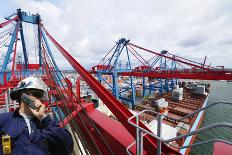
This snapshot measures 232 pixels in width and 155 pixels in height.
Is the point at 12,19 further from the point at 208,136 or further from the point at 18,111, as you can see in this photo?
the point at 208,136

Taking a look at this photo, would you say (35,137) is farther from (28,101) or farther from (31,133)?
(28,101)

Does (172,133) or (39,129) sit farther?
(172,133)

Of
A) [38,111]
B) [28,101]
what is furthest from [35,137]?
[28,101]

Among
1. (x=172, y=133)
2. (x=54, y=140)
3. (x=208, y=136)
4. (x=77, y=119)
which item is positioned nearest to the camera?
(x=54, y=140)

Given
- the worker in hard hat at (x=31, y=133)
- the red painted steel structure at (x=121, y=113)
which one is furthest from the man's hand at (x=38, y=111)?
the red painted steel structure at (x=121, y=113)

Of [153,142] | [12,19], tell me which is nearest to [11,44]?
[12,19]

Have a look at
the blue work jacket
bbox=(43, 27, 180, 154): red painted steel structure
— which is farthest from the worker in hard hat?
bbox=(43, 27, 180, 154): red painted steel structure

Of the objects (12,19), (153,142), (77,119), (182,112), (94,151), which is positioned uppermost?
(12,19)
